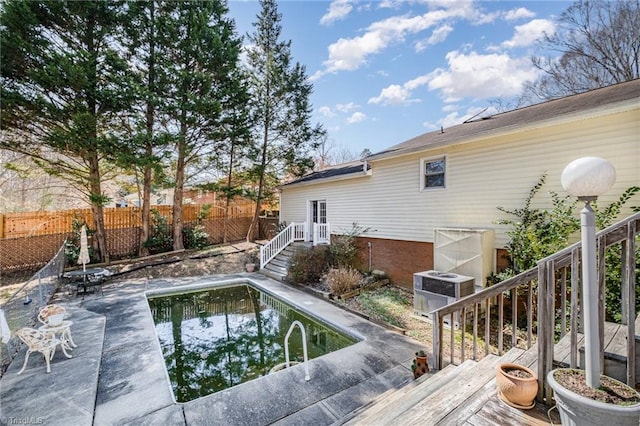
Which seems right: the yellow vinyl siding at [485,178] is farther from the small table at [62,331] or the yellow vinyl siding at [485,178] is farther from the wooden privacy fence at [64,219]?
the wooden privacy fence at [64,219]

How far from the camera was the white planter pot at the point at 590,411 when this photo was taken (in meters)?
1.76

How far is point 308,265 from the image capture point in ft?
35.5

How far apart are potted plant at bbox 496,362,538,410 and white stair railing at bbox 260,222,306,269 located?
36.5 feet

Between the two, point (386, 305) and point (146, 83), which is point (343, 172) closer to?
point (386, 305)

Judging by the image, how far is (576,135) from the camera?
6098 millimetres

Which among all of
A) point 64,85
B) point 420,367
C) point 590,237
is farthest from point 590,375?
point 64,85

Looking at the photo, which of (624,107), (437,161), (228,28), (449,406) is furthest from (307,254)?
(228,28)

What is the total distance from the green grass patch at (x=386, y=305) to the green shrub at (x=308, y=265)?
2526 mm

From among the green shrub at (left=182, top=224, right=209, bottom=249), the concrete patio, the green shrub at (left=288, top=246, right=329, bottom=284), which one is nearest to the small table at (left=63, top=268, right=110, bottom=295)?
the concrete patio

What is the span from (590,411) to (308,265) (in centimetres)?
929

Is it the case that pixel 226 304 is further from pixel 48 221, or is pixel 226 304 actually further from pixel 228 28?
pixel 228 28

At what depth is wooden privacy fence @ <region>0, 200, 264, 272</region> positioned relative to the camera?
11.1 metres

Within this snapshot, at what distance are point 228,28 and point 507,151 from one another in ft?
45.8

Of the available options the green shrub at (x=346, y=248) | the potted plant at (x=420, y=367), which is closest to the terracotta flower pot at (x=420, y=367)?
the potted plant at (x=420, y=367)
